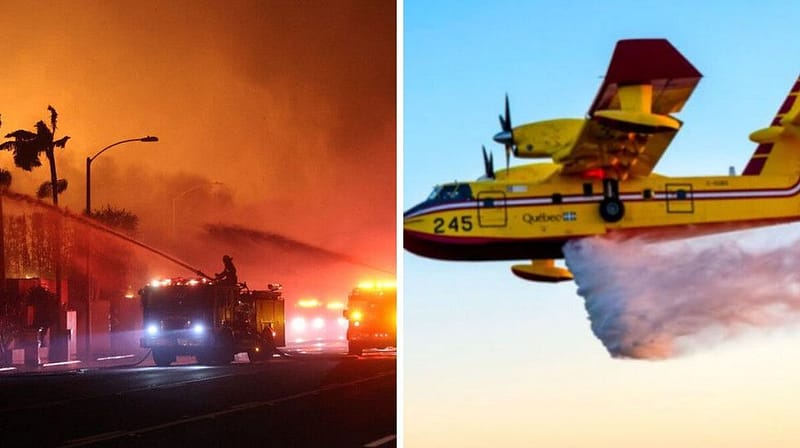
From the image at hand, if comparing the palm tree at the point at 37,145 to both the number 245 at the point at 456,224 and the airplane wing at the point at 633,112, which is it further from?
the airplane wing at the point at 633,112

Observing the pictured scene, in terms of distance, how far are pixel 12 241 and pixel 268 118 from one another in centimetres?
180

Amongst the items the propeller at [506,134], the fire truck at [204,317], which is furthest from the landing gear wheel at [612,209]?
the fire truck at [204,317]

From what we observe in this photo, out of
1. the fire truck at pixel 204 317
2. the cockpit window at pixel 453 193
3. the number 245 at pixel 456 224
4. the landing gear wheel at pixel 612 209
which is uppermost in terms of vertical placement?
the cockpit window at pixel 453 193

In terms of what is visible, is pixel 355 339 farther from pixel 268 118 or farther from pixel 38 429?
pixel 38 429

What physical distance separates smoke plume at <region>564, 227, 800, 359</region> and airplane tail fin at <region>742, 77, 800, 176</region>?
1.20 feet

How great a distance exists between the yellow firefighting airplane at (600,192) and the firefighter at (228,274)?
1.37 metres

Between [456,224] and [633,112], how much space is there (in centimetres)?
124

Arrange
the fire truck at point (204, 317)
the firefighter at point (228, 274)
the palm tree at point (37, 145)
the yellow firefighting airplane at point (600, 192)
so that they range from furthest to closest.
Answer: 1. the fire truck at point (204, 317)
2. the firefighter at point (228, 274)
3. the palm tree at point (37, 145)
4. the yellow firefighting airplane at point (600, 192)

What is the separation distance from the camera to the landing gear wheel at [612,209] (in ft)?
22.3

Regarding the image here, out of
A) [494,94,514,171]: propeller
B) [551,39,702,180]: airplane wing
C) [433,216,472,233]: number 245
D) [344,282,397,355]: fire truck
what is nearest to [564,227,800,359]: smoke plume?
[551,39,702,180]: airplane wing

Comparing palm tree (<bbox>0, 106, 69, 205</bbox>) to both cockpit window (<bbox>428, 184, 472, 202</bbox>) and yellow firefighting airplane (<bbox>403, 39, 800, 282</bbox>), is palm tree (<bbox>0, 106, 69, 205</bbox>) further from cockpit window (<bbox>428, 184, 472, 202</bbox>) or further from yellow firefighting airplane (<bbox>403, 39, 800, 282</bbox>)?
cockpit window (<bbox>428, 184, 472, 202</bbox>)

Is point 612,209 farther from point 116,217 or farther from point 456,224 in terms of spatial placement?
point 116,217

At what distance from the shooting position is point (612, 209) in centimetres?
681

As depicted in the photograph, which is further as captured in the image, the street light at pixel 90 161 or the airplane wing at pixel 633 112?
the street light at pixel 90 161
